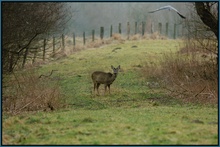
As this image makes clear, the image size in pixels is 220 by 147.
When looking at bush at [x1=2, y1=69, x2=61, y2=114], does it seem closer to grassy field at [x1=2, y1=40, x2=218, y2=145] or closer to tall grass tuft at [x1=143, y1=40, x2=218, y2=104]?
grassy field at [x1=2, y1=40, x2=218, y2=145]

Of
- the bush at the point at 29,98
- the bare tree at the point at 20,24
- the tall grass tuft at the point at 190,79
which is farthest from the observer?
the tall grass tuft at the point at 190,79

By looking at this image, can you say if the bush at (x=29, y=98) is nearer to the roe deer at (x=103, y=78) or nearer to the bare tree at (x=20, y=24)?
the bare tree at (x=20, y=24)

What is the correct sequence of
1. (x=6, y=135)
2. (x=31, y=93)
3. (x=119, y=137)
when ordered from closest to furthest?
1. (x=119, y=137)
2. (x=6, y=135)
3. (x=31, y=93)

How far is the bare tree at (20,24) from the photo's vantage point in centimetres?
1869

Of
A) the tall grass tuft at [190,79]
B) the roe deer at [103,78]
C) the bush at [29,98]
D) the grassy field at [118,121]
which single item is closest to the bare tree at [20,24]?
the bush at [29,98]

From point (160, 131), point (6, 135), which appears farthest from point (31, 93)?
point (160, 131)

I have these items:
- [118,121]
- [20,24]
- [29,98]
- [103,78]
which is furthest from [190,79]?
[118,121]

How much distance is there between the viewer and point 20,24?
64.1 feet

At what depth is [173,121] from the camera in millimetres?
16109

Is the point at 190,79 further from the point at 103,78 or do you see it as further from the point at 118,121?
the point at 118,121

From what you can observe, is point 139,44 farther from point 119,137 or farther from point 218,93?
point 119,137

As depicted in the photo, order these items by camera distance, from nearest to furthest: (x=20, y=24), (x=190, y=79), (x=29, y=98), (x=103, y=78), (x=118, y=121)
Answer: (x=118, y=121), (x=20, y=24), (x=29, y=98), (x=190, y=79), (x=103, y=78)

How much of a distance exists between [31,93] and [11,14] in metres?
3.64

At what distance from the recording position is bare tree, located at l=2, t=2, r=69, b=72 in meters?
18.7
